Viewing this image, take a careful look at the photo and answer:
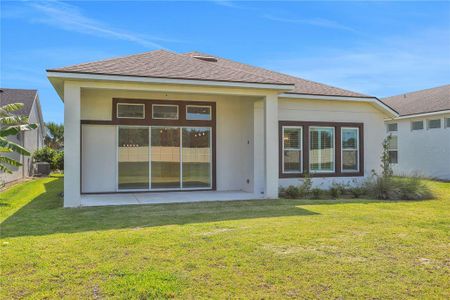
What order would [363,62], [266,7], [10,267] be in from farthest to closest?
[363,62]
[266,7]
[10,267]

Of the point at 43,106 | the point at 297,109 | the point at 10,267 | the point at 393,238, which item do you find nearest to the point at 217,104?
the point at 297,109

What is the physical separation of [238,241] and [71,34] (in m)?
14.5

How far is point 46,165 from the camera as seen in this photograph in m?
25.5

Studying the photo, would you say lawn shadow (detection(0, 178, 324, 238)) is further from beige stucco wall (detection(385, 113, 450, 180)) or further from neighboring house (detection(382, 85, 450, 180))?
neighboring house (detection(382, 85, 450, 180))

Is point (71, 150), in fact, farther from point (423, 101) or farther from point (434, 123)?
point (423, 101)

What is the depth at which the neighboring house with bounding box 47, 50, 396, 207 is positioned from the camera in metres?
12.3

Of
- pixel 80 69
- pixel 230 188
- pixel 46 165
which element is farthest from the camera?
pixel 46 165

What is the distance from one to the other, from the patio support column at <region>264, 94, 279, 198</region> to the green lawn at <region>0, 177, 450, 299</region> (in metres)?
2.55

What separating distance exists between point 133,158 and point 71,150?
3603 millimetres

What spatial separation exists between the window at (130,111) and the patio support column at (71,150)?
3.21 m

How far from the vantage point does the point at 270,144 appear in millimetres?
12281

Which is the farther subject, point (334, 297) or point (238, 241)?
point (238, 241)

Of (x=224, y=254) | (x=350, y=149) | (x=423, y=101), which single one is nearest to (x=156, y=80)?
(x=224, y=254)

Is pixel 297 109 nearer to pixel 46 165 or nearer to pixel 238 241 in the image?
pixel 238 241
